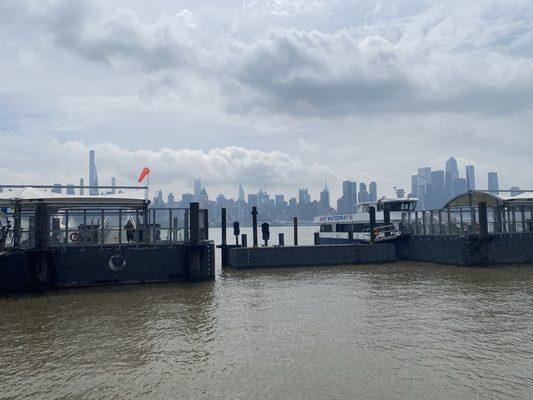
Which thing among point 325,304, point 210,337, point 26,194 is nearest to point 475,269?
point 325,304

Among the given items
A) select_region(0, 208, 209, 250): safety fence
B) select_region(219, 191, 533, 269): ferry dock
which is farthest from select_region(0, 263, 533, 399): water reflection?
select_region(219, 191, 533, 269): ferry dock

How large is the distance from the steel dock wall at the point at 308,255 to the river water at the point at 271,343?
31.7 feet

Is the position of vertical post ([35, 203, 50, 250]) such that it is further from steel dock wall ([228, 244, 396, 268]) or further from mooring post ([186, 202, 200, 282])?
steel dock wall ([228, 244, 396, 268])

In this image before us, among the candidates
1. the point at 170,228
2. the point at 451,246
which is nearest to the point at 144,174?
the point at 170,228

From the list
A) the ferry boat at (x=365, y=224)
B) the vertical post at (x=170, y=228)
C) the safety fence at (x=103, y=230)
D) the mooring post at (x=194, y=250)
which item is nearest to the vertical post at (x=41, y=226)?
the safety fence at (x=103, y=230)

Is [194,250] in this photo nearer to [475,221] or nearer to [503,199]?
[475,221]

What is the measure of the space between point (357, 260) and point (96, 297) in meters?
18.2

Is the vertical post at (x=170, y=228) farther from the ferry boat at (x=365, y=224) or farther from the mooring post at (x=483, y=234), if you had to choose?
the mooring post at (x=483, y=234)

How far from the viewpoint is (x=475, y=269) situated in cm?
2675

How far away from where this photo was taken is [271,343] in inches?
431

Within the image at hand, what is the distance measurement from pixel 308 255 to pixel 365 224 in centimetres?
1517

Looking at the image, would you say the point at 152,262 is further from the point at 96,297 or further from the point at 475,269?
the point at 475,269

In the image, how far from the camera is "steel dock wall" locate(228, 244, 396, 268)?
Answer: 96.1 feet

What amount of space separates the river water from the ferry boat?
17.7 metres
